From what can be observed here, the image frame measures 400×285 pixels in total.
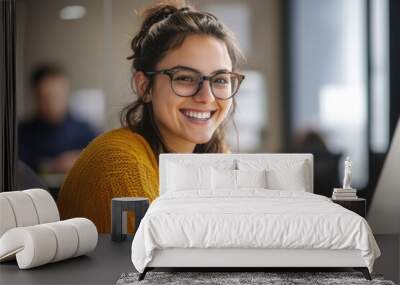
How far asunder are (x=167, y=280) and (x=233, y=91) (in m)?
2.63

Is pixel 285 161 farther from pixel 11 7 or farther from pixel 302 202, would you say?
pixel 11 7

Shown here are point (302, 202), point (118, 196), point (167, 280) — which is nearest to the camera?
point (167, 280)

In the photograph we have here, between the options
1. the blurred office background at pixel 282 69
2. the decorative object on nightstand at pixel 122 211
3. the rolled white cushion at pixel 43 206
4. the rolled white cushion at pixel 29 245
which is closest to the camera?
the rolled white cushion at pixel 29 245

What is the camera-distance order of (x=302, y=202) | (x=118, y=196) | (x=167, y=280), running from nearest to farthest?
(x=167, y=280) → (x=302, y=202) → (x=118, y=196)

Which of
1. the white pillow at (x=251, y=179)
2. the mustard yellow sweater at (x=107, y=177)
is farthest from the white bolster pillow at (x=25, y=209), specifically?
the white pillow at (x=251, y=179)

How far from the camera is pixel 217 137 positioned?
6.81 meters

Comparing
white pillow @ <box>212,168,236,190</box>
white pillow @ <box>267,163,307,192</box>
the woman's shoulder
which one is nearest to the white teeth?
the woman's shoulder

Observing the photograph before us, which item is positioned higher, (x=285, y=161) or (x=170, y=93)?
(x=170, y=93)

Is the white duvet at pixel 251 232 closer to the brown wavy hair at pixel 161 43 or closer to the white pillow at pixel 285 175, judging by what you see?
the white pillow at pixel 285 175

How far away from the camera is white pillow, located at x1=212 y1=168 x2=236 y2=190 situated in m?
6.14

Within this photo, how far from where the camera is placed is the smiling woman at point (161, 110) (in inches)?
261

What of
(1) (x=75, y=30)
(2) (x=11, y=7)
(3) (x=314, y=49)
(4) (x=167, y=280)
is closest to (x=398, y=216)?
(3) (x=314, y=49)

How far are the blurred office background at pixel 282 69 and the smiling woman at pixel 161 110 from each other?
13cm

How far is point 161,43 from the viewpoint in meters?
6.68
